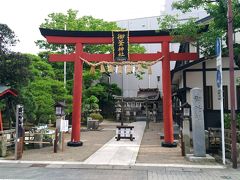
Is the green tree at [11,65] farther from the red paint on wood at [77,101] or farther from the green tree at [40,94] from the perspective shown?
the red paint on wood at [77,101]

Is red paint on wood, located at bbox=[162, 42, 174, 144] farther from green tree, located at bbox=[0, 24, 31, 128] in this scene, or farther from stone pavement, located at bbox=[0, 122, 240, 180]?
green tree, located at bbox=[0, 24, 31, 128]

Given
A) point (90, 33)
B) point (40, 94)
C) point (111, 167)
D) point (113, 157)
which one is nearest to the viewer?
point (111, 167)

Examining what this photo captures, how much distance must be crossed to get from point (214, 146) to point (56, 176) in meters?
8.63

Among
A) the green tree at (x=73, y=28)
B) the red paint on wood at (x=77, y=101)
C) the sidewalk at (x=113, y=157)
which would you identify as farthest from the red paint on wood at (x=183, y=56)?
the green tree at (x=73, y=28)

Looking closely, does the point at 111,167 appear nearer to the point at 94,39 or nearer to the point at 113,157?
the point at 113,157

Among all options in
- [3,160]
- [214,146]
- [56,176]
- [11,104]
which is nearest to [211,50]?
[214,146]

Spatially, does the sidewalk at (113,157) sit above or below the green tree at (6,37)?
below

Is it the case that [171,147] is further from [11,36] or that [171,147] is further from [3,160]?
[11,36]

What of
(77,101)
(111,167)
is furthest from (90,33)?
(111,167)

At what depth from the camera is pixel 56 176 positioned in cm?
1006

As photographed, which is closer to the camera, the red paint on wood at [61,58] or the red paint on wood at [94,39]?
the red paint on wood at [94,39]

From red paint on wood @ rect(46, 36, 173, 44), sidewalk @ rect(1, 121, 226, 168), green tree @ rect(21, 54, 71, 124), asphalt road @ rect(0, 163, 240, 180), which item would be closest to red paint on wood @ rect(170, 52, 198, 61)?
red paint on wood @ rect(46, 36, 173, 44)

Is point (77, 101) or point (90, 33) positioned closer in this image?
point (77, 101)

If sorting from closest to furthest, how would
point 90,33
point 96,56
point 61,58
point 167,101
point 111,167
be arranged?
point 111,167
point 167,101
point 90,33
point 61,58
point 96,56
